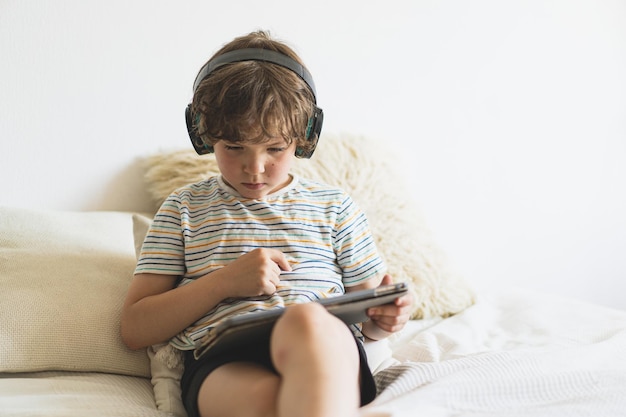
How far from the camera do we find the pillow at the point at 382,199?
1.57 metres

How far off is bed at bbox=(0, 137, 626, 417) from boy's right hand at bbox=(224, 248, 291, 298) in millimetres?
187

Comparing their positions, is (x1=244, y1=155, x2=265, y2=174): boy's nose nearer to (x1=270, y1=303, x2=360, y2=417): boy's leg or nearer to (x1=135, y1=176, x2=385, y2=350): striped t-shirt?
(x1=135, y1=176, x2=385, y2=350): striped t-shirt

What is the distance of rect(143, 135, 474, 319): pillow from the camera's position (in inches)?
61.6

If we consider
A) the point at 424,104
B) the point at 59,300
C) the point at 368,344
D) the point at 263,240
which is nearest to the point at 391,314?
the point at 368,344

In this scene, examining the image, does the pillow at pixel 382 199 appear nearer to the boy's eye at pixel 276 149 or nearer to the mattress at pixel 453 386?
the mattress at pixel 453 386

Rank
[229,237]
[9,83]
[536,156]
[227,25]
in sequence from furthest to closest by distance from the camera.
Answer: [536,156], [227,25], [9,83], [229,237]

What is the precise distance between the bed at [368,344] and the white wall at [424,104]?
0.50 feet

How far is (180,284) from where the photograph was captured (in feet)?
3.76

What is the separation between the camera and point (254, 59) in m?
1.10

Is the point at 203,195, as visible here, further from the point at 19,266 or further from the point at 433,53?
the point at 433,53

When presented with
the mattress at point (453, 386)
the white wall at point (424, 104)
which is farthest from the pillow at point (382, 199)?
the mattress at point (453, 386)

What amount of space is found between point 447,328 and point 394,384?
0.56 metres

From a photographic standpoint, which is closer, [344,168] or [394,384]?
[394,384]

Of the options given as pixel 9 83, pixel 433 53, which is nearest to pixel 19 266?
pixel 9 83
